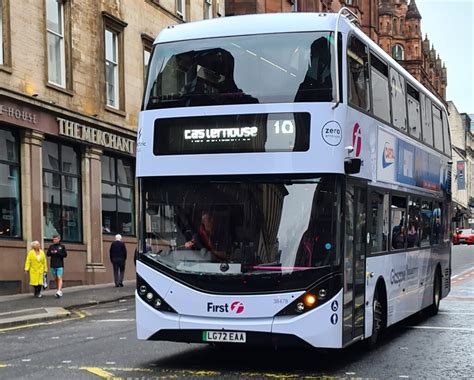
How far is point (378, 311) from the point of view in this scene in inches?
422

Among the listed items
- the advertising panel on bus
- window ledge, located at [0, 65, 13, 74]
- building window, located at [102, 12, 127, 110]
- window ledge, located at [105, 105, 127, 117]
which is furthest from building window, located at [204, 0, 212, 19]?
the advertising panel on bus

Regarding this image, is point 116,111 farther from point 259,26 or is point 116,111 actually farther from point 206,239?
point 206,239

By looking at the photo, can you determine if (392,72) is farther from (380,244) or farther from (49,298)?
(49,298)

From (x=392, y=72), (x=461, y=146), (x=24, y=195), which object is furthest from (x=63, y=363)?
(x=461, y=146)

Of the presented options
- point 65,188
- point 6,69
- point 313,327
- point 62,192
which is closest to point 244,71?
point 313,327

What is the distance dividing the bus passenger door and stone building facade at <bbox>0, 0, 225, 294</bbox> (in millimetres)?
13793

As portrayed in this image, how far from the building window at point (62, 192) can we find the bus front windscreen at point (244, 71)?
48.9 ft

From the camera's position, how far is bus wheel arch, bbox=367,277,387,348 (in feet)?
34.1

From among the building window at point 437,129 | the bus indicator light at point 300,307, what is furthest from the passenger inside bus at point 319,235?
the building window at point 437,129

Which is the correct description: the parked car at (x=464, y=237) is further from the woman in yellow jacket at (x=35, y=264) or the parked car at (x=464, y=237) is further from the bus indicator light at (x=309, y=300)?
the bus indicator light at (x=309, y=300)

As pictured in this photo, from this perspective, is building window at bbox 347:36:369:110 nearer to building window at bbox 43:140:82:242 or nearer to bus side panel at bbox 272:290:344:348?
bus side panel at bbox 272:290:344:348

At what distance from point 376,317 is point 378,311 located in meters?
0.18

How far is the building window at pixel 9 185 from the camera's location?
21531 mm

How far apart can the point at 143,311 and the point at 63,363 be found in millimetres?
1446
